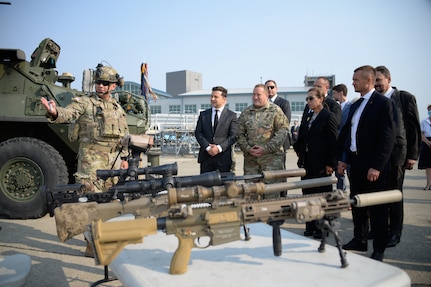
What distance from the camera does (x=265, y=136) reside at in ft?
14.9

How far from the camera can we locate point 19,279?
2635 millimetres

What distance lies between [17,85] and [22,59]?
491mm

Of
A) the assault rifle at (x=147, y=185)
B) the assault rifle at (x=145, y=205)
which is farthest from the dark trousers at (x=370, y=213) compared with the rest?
the assault rifle at (x=145, y=205)

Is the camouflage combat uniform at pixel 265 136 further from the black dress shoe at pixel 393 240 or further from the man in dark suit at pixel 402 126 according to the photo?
the black dress shoe at pixel 393 240

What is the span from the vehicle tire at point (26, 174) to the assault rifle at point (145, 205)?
3.71 meters

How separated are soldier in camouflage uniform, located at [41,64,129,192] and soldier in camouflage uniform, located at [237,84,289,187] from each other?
1771 mm

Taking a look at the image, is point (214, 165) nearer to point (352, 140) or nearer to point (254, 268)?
point (352, 140)

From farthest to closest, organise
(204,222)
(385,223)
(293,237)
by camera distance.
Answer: (385,223) → (293,237) → (204,222)

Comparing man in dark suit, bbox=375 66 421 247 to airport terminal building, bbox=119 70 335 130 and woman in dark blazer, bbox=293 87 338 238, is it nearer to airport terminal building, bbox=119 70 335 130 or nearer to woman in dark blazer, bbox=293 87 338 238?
woman in dark blazer, bbox=293 87 338 238

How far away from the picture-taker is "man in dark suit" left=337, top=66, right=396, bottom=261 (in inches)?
134

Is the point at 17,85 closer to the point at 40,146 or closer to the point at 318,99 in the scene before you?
the point at 40,146

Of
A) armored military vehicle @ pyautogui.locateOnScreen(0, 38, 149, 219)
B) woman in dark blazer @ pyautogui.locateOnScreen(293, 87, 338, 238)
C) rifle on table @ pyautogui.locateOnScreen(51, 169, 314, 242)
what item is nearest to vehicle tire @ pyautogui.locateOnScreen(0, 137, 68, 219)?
armored military vehicle @ pyautogui.locateOnScreen(0, 38, 149, 219)

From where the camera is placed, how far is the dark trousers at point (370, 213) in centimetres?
341

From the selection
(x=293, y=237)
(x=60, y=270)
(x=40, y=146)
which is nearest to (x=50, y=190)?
(x=60, y=270)
